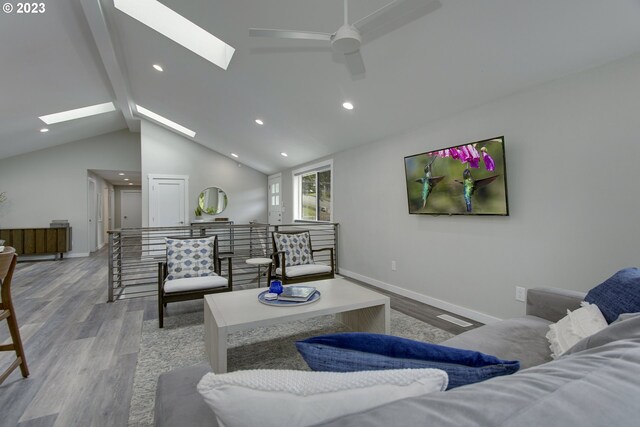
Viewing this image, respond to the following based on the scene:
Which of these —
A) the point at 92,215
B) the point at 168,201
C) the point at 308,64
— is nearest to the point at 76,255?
the point at 92,215

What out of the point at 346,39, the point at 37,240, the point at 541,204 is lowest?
the point at 37,240

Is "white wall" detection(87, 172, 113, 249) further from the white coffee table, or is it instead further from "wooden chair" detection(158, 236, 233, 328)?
the white coffee table

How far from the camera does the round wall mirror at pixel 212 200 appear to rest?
25.3ft

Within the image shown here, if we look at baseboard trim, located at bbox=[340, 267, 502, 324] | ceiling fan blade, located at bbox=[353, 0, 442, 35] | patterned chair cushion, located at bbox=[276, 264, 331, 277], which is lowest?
baseboard trim, located at bbox=[340, 267, 502, 324]

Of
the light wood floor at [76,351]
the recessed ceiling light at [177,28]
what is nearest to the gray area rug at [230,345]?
the light wood floor at [76,351]

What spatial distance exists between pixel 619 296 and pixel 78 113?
7.83m

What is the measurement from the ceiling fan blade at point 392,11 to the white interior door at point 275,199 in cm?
618

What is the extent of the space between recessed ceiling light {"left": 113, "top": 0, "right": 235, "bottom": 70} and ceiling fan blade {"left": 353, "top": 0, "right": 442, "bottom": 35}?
2158 millimetres

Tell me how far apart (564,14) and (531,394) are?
7.74ft

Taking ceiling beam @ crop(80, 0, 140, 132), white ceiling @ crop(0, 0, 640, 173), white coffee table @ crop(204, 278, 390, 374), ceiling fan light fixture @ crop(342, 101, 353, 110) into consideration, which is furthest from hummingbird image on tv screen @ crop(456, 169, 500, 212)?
ceiling beam @ crop(80, 0, 140, 132)

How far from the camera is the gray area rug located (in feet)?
6.44

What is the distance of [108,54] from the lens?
3760 mm

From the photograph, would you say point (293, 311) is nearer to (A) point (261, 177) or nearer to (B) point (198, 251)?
(B) point (198, 251)

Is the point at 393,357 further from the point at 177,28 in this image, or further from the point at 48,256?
the point at 48,256
